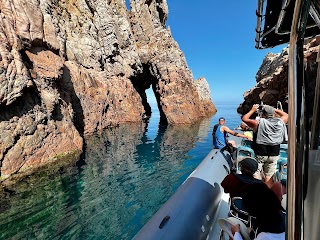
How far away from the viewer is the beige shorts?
410cm

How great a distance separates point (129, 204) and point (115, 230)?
1.21 m

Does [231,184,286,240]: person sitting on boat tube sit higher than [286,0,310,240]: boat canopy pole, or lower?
lower

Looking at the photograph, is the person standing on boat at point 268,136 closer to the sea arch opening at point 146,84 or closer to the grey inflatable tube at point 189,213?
the grey inflatable tube at point 189,213

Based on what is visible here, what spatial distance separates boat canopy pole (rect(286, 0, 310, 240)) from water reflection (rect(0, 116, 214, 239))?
14.8 ft

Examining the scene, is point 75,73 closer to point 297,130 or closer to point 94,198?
point 94,198

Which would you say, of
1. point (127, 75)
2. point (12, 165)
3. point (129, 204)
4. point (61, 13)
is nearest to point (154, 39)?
point (127, 75)

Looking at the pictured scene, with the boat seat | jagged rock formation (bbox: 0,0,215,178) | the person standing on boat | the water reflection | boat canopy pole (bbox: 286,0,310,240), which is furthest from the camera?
jagged rock formation (bbox: 0,0,215,178)

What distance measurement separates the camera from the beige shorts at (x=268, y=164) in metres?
4.10

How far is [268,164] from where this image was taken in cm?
418

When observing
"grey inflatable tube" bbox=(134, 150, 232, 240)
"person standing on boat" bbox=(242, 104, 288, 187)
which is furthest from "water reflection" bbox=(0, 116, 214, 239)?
"person standing on boat" bbox=(242, 104, 288, 187)

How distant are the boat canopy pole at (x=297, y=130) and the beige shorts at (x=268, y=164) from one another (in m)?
3.66

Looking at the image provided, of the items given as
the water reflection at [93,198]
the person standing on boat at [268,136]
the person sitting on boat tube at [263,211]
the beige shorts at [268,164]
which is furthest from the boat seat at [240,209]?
the water reflection at [93,198]

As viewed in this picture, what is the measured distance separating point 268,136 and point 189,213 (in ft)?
6.97

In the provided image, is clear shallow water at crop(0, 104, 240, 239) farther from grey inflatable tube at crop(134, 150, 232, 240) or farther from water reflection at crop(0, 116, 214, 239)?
grey inflatable tube at crop(134, 150, 232, 240)
